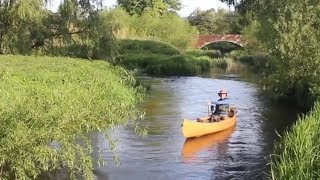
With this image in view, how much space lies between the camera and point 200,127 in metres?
16.5

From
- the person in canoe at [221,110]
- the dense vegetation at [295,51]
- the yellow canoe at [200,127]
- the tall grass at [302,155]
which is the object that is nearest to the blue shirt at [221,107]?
the person in canoe at [221,110]

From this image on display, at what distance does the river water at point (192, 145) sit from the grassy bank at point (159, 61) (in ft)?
51.0

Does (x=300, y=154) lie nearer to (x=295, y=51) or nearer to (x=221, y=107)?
(x=221, y=107)

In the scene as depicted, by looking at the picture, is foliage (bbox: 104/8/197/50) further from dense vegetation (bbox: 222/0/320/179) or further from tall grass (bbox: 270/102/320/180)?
tall grass (bbox: 270/102/320/180)

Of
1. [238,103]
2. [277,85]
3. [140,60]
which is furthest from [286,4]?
[140,60]

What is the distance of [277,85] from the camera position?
77.3 ft

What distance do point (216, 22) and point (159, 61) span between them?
169ft

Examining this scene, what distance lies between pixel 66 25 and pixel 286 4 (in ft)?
41.5

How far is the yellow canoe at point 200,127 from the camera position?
1602 centimetres

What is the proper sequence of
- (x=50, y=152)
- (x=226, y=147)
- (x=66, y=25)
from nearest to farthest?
(x=50, y=152) < (x=226, y=147) < (x=66, y=25)

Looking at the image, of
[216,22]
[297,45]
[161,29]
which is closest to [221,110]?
[297,45]

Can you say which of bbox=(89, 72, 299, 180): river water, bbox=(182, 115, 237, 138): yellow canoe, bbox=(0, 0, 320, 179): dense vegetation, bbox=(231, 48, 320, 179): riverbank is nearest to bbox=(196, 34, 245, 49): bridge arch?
bbox=(0, 0, 320, 179): dense vegetation

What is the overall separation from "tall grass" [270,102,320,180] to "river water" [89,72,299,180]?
6.54 feet

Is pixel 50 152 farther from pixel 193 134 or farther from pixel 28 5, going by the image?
pixel 28 5
